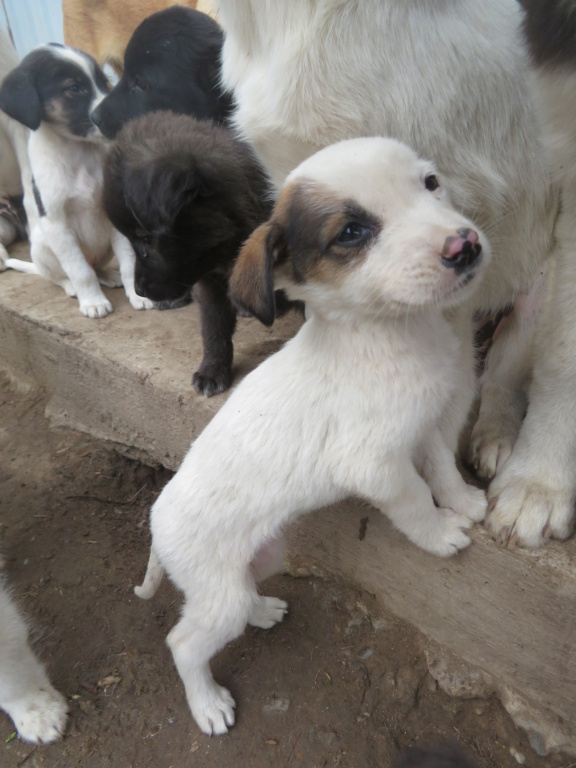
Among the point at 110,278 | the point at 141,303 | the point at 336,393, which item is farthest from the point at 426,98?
the point at 110,278

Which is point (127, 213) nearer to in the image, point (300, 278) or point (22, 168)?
point (300, 278)

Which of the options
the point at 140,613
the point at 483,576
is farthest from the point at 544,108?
the point at 140,613

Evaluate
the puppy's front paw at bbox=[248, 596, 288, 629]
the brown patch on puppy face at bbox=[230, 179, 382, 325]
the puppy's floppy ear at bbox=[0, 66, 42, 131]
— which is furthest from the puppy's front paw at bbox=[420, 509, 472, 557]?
the puppy's floppy ear at bbox=[0, 66, 42, 131]

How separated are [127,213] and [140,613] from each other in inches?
61.7

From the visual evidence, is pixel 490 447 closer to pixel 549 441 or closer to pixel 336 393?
pixel 549 441

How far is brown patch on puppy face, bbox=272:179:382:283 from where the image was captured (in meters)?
1.40

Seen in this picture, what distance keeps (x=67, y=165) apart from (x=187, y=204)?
149cm

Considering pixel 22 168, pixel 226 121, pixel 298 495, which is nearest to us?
pixel 298 495

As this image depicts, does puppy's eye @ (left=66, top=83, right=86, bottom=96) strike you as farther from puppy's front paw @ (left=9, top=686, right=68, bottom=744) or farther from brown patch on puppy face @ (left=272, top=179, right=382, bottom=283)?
puppy's front paw @ (left=9, top=686, right=68, bottom=744)

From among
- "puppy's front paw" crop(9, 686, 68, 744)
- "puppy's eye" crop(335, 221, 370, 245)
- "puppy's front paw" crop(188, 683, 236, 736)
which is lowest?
"puppy's front paw" crop(9, 686, 68, 744)

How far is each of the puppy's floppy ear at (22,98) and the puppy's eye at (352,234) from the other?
7.88 feet

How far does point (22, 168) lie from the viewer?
4.24m

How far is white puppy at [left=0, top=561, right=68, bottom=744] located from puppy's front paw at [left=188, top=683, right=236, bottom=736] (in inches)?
20.0

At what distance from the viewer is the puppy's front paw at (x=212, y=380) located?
2461 millimetres
